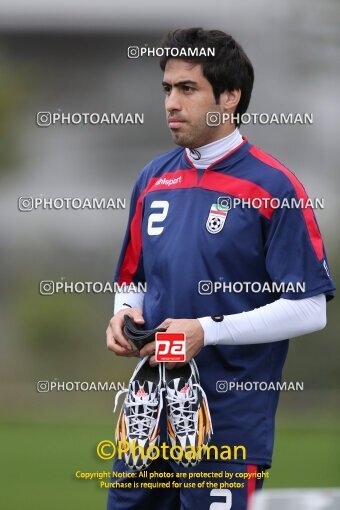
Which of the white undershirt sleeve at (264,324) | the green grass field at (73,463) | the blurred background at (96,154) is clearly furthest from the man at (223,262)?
the green grass field at (73,463)

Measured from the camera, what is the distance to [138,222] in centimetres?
225

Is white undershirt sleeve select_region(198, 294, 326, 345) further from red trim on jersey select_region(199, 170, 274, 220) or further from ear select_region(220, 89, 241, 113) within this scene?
ear select_region(220, 89, 241, 113)

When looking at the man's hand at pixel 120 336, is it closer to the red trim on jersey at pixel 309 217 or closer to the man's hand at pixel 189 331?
the man's hand at pixel 189 331

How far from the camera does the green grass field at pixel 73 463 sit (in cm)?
256

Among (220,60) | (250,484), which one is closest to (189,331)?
(250,484)

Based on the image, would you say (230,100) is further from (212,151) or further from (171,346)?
(171,346)

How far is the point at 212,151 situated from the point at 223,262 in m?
0.25

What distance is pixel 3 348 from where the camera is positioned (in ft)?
8.86

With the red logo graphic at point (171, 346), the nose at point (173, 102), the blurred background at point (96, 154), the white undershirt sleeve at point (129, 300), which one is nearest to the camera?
the red logo graphic at point (171, 346)

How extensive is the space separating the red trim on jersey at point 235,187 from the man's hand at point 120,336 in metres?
0.32

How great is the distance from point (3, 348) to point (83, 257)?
330 millimetres

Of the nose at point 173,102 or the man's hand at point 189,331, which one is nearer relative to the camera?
the man's hand at point 189,331

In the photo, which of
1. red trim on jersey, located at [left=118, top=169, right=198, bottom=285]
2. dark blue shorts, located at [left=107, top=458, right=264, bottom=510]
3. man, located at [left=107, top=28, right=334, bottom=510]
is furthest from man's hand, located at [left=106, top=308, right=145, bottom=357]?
dark blue shorts, located at [left=107, top=458, right=264, bottom=510]

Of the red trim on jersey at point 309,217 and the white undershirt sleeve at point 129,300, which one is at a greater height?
the red trim on jersey at point 309,217
